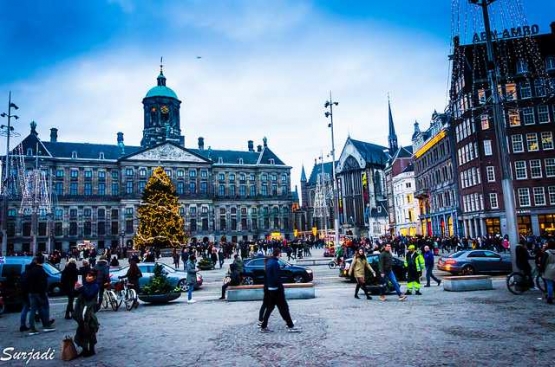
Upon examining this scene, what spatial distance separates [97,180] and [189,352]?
7653 cm

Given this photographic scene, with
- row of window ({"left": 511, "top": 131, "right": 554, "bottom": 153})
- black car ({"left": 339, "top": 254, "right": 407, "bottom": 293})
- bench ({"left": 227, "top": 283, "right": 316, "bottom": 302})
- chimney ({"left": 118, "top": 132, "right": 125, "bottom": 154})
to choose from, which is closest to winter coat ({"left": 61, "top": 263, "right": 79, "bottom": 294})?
bench ({"left": 227, "top": 283, "right": 316, "bottom": 302})

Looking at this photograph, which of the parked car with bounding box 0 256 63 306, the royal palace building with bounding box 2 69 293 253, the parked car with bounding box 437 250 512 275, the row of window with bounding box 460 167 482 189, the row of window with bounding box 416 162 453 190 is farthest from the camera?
the royal palace building with bounding box 2 69 293 253

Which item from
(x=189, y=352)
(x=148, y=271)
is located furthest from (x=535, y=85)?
(x=189, y=352)

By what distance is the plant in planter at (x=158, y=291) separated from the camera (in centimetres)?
1411

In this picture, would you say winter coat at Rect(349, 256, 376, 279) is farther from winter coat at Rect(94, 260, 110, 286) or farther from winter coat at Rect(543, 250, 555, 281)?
winter coat at Rect(94, 260, 110, 286)

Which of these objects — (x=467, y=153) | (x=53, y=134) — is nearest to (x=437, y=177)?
(x=467, y=153)

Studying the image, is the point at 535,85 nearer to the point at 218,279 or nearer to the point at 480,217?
the point at 480,217

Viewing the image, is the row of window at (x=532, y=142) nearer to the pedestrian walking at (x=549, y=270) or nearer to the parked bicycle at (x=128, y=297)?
the pedestrian walking at (x=549, y=270)

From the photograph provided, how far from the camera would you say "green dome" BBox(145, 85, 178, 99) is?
80.4m

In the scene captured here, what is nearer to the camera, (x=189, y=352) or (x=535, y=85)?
(x=189, y=352)

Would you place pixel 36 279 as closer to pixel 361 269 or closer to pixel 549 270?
pixel 361 269

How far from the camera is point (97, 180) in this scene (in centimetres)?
7688

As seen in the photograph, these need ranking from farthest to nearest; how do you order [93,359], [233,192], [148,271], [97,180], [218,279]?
[233,192] → [97,180] → [218,279] → [148,271] → [93,359]

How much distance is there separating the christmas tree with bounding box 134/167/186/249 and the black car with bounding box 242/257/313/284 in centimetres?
2865
